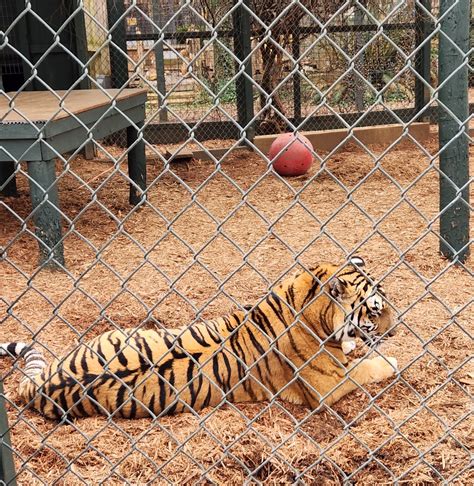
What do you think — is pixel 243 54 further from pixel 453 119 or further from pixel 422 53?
pixel 453 119

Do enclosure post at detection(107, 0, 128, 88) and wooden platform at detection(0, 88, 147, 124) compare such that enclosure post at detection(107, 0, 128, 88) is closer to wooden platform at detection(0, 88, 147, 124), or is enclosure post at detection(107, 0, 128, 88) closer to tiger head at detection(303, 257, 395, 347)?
wooden platform at detection(0, 88, 147, 124)

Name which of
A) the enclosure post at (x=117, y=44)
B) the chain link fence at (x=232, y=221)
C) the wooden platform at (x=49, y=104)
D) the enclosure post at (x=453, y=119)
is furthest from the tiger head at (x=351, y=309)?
the enclosure post at (x=117, y=44)

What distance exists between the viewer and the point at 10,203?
21.9 feet

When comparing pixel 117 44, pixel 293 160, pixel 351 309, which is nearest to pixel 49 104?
pixel 293 160

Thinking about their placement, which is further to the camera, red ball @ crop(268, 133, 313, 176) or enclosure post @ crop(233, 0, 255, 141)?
enclosure post @ crop(233, 0, 255, 141)

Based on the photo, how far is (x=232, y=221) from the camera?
642 cm

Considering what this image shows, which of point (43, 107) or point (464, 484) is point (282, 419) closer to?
point (464, 484)

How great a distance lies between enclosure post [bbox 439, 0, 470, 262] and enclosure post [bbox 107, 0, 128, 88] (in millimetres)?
3806

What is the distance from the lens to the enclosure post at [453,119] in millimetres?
4332

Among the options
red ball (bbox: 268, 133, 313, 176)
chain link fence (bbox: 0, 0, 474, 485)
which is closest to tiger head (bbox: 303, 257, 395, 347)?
chain link fence (bbox: 0, 0, 474, 485)

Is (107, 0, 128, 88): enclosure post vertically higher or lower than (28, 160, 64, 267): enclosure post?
higher

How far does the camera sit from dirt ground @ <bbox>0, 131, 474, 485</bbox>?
2.59 metres

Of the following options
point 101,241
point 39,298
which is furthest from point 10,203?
point 39,298

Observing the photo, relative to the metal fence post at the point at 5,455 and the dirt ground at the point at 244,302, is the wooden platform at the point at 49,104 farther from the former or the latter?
the metal fence post at the point at 5,455
